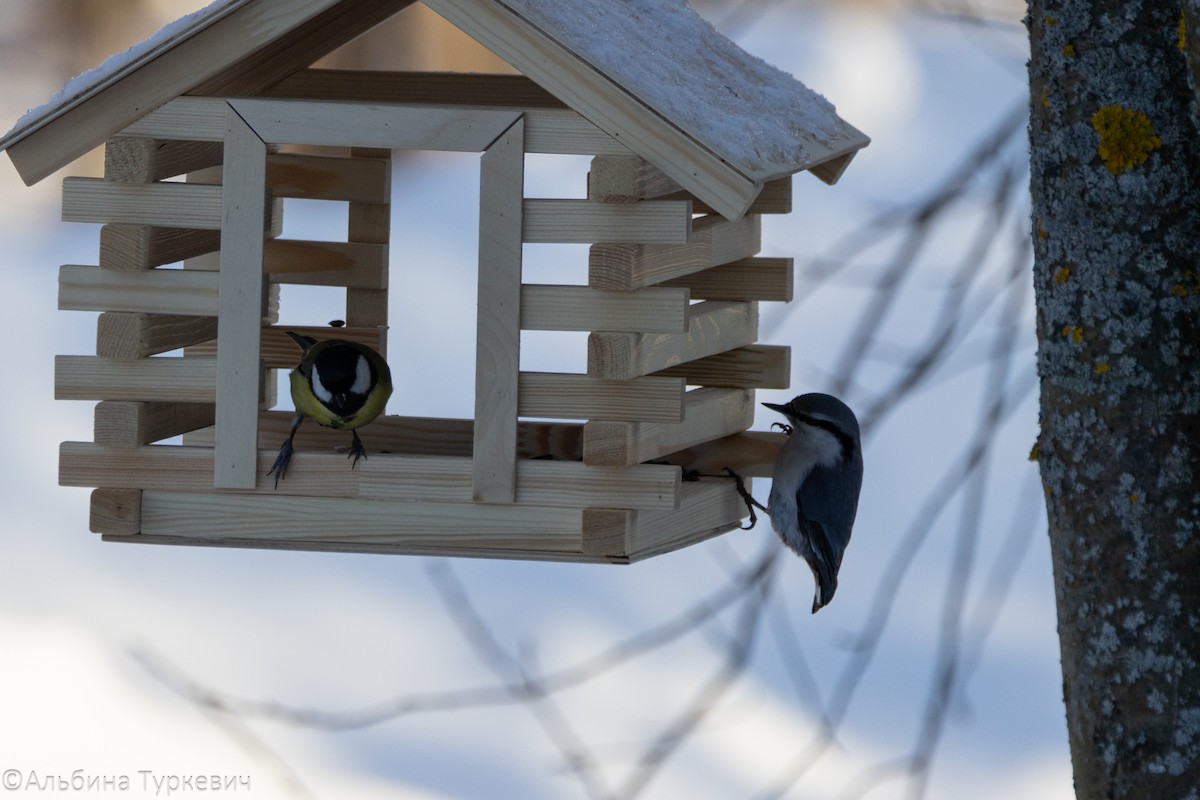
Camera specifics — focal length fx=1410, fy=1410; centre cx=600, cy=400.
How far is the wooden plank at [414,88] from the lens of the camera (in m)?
2.54

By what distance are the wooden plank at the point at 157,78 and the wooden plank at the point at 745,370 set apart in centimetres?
92

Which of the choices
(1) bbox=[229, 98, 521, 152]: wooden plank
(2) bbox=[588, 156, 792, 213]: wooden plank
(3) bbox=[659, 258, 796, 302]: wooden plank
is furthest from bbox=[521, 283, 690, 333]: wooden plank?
(3) bbox=[659, 258, 796, 302]: wooden plank

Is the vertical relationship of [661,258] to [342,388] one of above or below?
above

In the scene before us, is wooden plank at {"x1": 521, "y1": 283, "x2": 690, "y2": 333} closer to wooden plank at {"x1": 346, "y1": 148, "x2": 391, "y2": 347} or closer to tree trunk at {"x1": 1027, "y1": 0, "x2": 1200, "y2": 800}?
tree trunk at {"x1": 1027, "y1": 0, "x2": 1200, "y2": 800}

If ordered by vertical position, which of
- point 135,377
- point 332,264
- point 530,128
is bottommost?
point 135,377

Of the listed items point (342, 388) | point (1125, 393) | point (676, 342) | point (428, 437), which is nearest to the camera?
point (1125, 393)

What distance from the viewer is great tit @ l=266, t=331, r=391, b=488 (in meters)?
2.35

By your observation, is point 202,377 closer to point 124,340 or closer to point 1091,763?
point 124,340

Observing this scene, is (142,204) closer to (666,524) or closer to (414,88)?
(414,88)

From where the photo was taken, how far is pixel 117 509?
2125 mm

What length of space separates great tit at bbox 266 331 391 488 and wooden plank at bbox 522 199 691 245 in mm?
526

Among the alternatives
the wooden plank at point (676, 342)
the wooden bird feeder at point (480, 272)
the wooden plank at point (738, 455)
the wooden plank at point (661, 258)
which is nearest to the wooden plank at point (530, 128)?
the wooden bird feeder at point (480, 272)

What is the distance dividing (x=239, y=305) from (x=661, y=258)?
63 cm

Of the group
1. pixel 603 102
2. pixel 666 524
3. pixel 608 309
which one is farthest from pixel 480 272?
pixel 666 524
